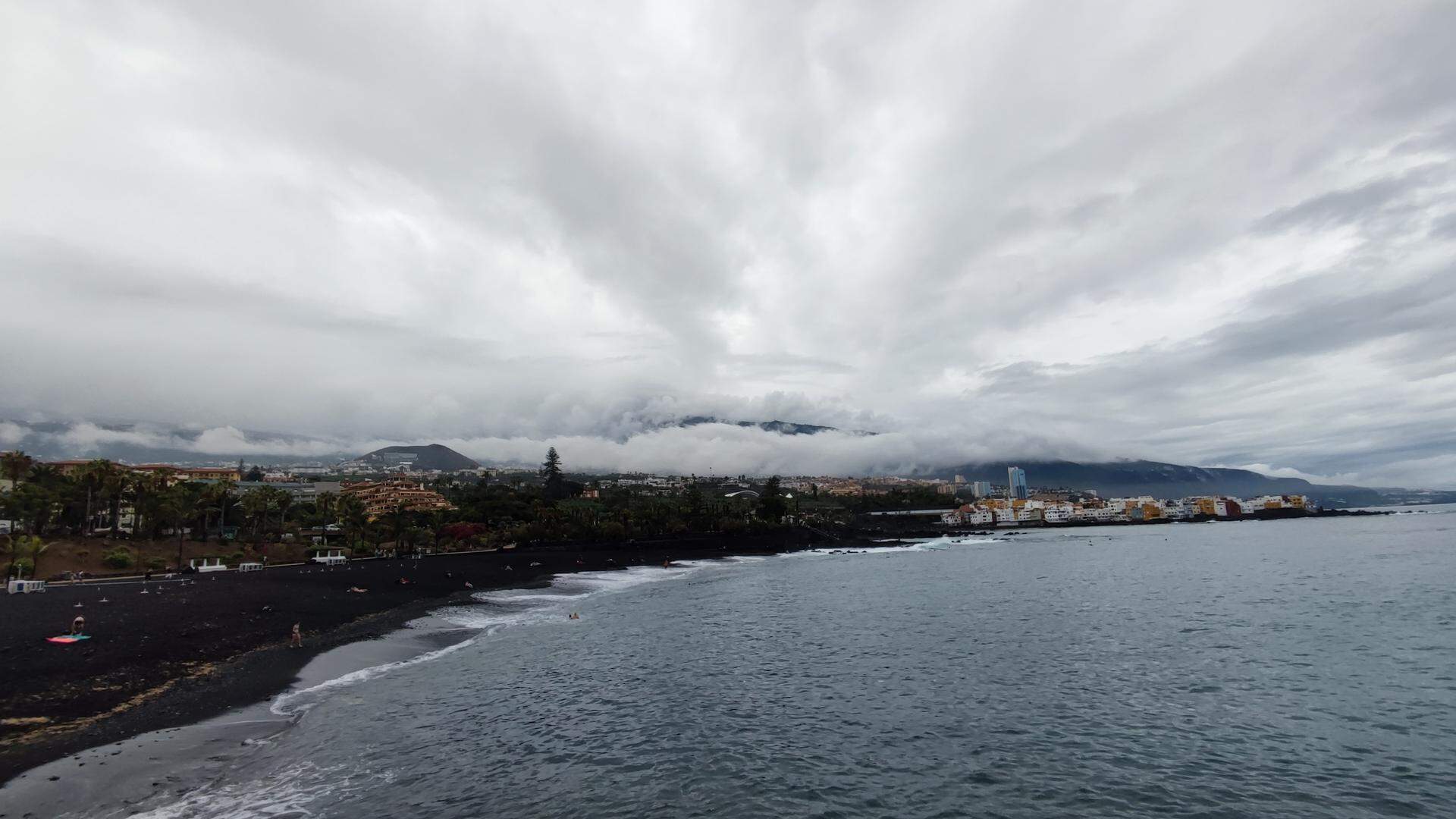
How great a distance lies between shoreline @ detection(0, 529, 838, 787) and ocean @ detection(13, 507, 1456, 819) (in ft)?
7.83

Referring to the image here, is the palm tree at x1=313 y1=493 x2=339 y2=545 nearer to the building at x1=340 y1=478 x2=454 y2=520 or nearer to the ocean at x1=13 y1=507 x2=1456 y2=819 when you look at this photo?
the building at x1=340 y1=478 x2=454 y2=520

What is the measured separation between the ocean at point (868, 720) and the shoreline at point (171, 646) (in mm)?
2386

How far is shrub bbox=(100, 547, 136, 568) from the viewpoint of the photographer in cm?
6719

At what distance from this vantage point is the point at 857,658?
111 ft

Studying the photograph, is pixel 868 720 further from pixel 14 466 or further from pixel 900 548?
pixel 900 548

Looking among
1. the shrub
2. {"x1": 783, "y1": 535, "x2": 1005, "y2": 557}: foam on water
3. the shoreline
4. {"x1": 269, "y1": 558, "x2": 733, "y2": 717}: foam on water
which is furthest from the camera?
{"x1": 783, "y1": 535, "x2": 1005, "y2": 557}: foam on water

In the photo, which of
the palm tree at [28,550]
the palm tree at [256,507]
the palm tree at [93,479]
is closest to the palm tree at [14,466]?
the palm tree at [93,479]

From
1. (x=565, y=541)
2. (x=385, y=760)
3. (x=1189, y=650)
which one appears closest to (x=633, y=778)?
(x=385, y=760)

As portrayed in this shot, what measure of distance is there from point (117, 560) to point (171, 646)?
49711 mm

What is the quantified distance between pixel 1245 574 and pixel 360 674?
8104cm

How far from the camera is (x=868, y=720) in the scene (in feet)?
78.0

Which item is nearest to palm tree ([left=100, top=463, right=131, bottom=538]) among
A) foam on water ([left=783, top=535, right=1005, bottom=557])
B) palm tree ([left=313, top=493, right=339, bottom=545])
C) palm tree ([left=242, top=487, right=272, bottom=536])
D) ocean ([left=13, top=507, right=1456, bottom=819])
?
palm tree ([left=242, top=487, right=272, bottom=536])

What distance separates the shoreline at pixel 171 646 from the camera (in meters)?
21.5

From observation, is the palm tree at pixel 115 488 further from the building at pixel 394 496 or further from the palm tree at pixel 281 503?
the building at pixel 394 496
